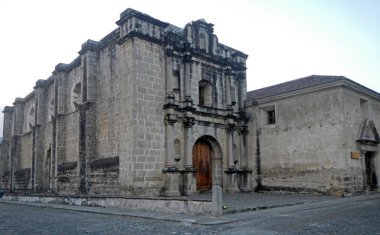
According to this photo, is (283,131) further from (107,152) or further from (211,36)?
(107,152)

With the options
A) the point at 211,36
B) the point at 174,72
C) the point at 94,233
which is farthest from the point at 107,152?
the point at 94,233

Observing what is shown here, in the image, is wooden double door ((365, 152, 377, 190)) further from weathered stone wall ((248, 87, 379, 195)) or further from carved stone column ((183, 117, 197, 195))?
carved stone column ((183, 117, 197, 195))

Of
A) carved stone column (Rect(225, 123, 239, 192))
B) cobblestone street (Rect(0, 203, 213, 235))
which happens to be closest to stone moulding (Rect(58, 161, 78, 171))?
carved stone column (Rect(225, 123, 239, 192))

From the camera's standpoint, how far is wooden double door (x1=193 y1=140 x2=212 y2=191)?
18875 mm

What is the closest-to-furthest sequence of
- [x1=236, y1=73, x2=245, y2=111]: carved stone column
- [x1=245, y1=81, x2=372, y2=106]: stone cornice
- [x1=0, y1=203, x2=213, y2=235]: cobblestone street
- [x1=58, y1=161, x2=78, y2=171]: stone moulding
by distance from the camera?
1. [x1=0, y1=203, x2=213, y2=235]: cobblestone street
2. [x1=245, y1=81, x2=372, y2=106]: stone cornice
3. [x1=58, y1=161, x2=78, y2=171]: stone moulding
4. [x1=236, y1=73, x2=245, y2=111]: carved stone column

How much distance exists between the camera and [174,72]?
1788 cm

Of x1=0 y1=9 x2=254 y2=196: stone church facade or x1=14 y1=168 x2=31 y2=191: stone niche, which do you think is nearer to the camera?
x1=0 y1=9 x2=254 y2=196: stone church facade

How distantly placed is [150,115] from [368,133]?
36.0ft

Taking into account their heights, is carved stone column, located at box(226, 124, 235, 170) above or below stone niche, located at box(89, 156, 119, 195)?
above

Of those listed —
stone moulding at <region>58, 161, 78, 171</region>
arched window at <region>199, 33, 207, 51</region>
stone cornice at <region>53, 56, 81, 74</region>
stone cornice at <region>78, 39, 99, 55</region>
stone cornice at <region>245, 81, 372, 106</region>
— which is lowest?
stone moulding at <region>58, 161, 78, 171</region>

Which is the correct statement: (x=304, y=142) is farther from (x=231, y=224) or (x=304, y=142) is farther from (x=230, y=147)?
(x=231, y=224)

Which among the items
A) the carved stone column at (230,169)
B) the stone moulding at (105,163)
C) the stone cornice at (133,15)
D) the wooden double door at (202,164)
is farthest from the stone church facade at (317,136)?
the stone moulding at (105,163)

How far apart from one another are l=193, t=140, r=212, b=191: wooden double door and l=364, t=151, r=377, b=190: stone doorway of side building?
7.96 metres

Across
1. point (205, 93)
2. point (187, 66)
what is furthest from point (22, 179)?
point (187, 66)
